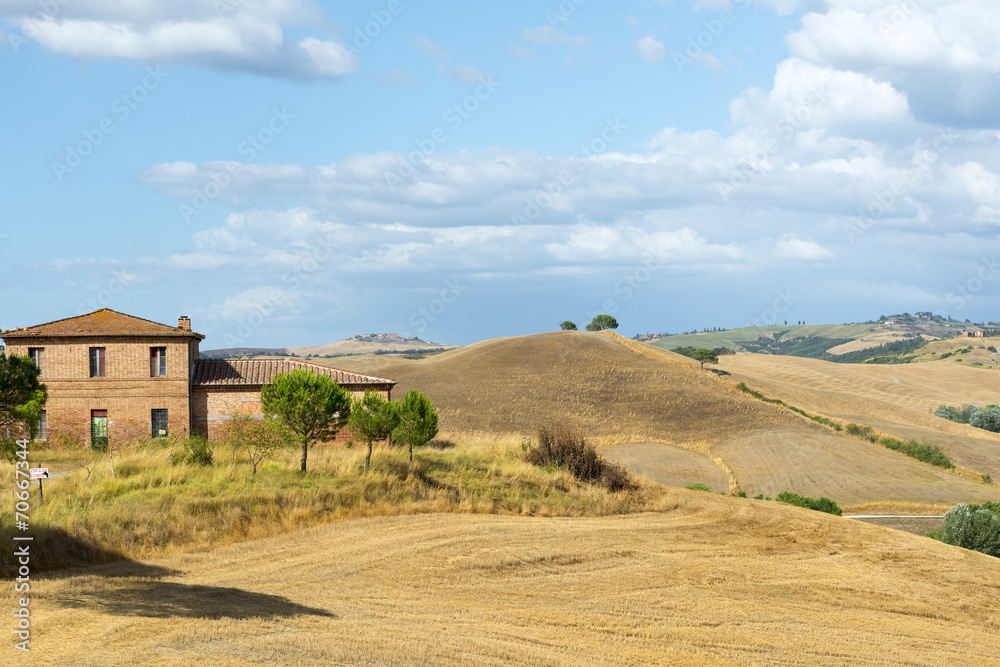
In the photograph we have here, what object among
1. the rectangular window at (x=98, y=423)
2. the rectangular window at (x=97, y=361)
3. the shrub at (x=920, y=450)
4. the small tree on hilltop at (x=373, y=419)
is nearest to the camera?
the small tree on hilltop at (x=373, y=419)

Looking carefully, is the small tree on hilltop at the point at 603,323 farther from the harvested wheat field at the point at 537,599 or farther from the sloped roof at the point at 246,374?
the harvested wheat field at the point at 537,599

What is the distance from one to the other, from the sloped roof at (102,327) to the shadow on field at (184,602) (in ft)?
83.5

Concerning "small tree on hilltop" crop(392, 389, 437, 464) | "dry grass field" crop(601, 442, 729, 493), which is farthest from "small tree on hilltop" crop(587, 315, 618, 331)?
"small tree on hilltop" crop(392, 389, 437, 464)

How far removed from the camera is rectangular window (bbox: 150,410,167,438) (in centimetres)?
3712

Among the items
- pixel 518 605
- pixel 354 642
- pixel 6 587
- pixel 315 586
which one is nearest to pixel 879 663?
pixel 518 605

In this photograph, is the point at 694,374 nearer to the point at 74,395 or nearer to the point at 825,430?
the point at 825,430

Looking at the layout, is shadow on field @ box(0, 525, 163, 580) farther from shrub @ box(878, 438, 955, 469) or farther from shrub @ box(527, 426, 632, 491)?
shrub @ box(878, 438, 955, 469)

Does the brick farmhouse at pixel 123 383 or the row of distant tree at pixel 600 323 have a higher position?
the row of distant tree at pixel 600 323

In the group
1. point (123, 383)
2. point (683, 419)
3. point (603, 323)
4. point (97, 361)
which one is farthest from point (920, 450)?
point (603, 323)

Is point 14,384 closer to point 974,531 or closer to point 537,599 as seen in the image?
point 537,599

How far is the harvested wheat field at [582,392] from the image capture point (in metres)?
61.2

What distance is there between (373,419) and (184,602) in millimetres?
13331

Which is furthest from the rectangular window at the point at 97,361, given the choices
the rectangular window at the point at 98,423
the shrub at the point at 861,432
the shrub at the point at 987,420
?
the shrub at the point at 987,420

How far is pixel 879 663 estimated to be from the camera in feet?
41.3
